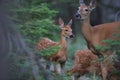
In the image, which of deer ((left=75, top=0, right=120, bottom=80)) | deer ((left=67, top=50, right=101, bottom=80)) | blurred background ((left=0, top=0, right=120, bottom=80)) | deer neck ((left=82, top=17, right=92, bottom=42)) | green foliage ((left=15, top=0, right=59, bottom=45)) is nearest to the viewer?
blurred background ((left=0, top=0, right=120, bottom=80))

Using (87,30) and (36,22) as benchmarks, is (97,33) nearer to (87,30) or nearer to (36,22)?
(87,30)

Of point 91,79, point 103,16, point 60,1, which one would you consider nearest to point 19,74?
point 91,79

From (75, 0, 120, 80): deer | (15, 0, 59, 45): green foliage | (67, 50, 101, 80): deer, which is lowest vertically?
(67, 50, 101, 80): deer

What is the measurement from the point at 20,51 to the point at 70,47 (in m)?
12.6

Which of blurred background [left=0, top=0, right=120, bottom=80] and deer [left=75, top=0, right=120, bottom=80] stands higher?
blurred background [left=0, top=0, right=120, bottom=80]

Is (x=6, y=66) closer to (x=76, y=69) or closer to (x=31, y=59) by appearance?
(x=31, y=59)

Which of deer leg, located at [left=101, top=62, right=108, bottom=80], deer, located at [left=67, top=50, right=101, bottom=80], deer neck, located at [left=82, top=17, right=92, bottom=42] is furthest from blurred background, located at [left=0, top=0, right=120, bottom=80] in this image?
deer neck, located at [left=82, top=17, right=92, bottom=42]

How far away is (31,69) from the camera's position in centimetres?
496

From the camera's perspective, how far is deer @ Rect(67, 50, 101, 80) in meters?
11.1

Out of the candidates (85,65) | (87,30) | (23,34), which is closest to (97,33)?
(87,30)

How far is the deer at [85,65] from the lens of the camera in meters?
11.1

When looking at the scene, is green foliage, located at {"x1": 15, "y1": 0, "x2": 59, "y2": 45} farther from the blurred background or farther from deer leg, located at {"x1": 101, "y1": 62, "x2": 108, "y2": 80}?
deer leg, located at {"x1": 101, "y1": 62, "x2": 108, "y2": 80}

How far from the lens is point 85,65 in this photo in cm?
1121

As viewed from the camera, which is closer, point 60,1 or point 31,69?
point 31,69
